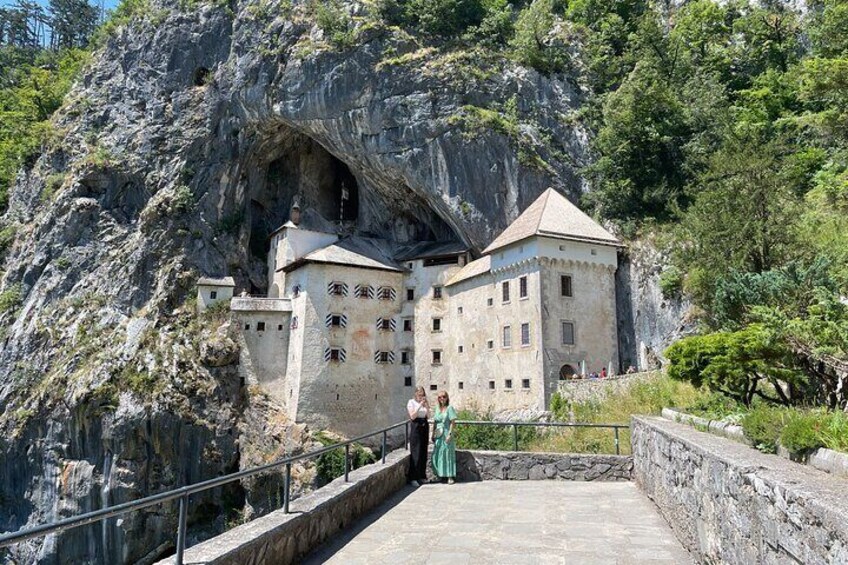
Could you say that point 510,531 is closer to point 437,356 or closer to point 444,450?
point 444,450

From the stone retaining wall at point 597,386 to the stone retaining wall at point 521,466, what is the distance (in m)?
12.0

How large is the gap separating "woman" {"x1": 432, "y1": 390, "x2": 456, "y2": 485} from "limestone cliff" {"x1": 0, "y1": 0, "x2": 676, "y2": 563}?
978 inches

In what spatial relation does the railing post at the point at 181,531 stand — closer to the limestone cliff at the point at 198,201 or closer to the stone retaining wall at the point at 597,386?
the stone retaining wall at the point at 597,386

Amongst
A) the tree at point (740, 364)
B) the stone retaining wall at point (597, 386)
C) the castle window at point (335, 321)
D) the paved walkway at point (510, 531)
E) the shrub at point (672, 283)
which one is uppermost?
the shrub at point (672, 283)

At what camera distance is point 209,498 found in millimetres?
34688

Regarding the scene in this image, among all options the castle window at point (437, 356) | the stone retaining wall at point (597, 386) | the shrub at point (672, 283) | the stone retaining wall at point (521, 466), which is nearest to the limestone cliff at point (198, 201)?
the castle window at point (437, 356)

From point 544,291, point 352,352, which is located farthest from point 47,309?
point 544,291

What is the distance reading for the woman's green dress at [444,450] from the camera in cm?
1063

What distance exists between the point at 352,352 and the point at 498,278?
415 inches

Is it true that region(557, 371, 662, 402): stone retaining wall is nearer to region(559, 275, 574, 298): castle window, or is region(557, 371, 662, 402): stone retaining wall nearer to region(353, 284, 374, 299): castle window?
region(559, 275, 574, 298): castle window

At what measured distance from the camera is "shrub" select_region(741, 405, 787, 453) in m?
4.91

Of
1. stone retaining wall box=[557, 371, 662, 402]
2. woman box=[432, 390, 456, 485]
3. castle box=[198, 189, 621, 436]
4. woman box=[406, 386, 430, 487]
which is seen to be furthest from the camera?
castle box=[198, 189, 621, 436]

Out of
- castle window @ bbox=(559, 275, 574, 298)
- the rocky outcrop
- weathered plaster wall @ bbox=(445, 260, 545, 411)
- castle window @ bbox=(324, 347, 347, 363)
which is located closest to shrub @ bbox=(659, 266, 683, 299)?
castle window @ bbox=(559, 275, 574, 298)

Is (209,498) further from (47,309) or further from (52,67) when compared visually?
(52,67)
